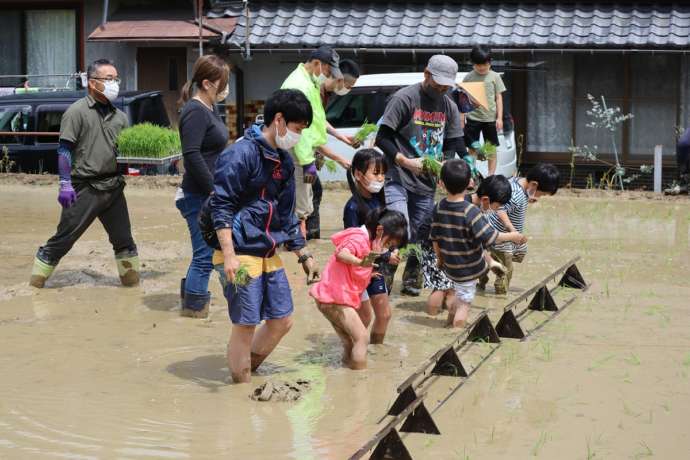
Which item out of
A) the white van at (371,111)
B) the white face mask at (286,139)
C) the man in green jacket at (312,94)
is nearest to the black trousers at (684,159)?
the white van at (371,111)

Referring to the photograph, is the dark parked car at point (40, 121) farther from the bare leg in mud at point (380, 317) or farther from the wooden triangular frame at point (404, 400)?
the wooden triangular frame at point (404, 400)

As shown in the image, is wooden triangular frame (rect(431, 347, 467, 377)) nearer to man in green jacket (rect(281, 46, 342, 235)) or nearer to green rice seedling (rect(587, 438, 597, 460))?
green rice seedling (rect(587, 438, 597, 460))

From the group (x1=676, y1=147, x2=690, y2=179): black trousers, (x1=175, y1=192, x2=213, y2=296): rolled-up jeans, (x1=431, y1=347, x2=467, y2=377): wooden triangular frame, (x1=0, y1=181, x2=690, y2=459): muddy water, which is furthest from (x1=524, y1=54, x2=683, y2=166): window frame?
(x1=431, y1=347, x2=467, y2=377): wooden triangular frame

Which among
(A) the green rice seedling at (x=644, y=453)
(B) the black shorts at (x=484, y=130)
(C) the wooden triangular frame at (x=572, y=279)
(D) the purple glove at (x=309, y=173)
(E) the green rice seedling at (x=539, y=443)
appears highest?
(B) the black shorts at (x=484, y=130)

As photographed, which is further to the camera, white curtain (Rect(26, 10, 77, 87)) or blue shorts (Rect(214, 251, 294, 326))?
white curtain (Rect(26, 10, 77, 87))

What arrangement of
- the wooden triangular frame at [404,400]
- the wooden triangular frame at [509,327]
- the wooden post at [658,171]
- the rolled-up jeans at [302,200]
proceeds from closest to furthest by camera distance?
the wooden triangular frame at [404,400], the wooden triangular frame at [509,327], the rolled-up jeans at [302,200], the wooden post at [658,171]

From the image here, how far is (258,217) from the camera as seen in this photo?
652 centimetres

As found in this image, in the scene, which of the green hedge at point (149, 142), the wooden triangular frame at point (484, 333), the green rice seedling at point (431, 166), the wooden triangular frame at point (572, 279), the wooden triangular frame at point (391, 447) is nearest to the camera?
the wooden triangular frame at point (391, 447)

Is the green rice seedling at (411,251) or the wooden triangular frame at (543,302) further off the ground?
the green rice seedling at (411,251)

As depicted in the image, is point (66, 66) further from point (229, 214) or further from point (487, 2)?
point (229, 214)

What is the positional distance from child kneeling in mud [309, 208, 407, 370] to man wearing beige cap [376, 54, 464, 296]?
1426 millimetres

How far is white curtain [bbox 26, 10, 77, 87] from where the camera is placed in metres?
21.4

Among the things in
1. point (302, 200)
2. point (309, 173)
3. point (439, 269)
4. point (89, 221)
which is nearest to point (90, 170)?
point (89, 221)

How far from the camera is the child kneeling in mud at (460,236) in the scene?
8008 millimetres
